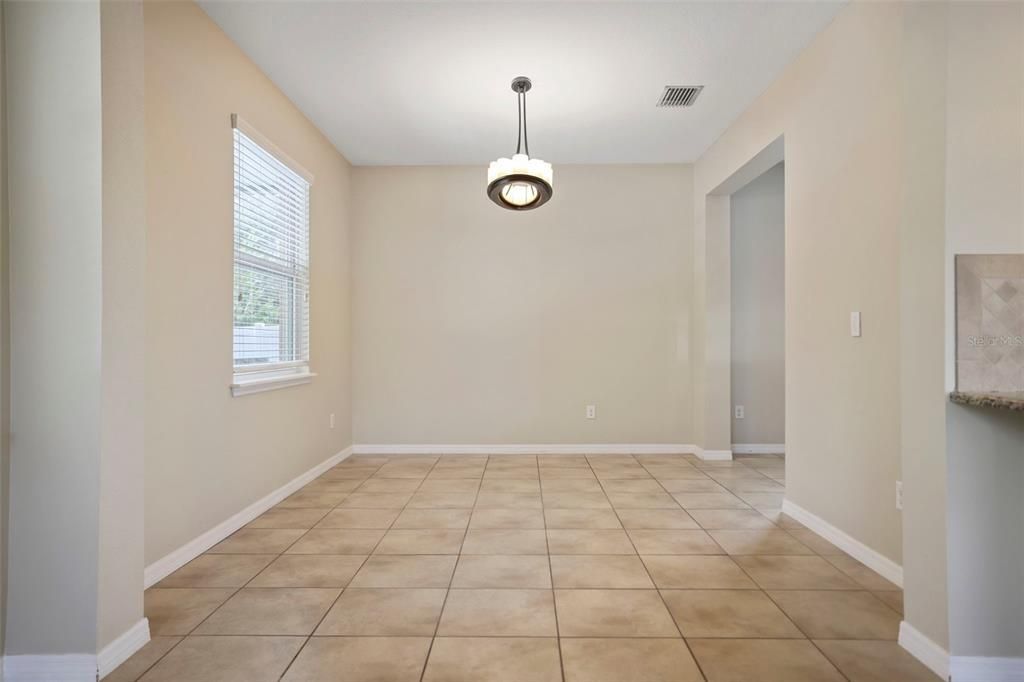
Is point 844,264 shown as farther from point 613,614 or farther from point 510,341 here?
point 510,341

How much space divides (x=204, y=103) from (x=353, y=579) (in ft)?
Result: 7.87

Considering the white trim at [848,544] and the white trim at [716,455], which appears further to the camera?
the white trim at [716,455]

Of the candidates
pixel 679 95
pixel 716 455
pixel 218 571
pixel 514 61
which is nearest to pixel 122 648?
pixel 218 571

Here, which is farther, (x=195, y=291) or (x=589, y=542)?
(x=589, y=542)

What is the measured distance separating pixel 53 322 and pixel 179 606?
3.85 ft

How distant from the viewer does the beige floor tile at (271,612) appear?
1865 mm

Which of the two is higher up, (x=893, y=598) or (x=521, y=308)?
(x=521, y=308)

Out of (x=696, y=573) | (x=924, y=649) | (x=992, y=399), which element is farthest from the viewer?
(x=696, y=573)

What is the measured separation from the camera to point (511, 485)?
3816 millimetres

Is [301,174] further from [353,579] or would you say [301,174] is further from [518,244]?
[353,579]

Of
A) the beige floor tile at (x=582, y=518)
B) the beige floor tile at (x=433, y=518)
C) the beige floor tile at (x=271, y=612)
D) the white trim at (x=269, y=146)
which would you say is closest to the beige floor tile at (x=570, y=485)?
the beige floor tile at (x=582, y=518)

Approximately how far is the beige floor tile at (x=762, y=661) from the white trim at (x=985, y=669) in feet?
1.05

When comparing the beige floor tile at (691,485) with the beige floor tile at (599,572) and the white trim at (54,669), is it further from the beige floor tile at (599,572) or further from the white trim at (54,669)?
the white trim at (54,669)

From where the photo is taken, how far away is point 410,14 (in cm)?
263
